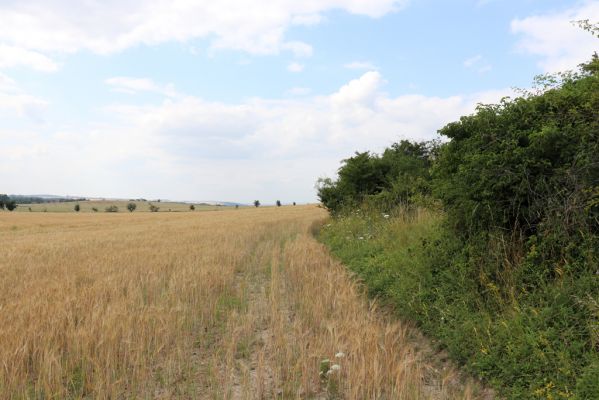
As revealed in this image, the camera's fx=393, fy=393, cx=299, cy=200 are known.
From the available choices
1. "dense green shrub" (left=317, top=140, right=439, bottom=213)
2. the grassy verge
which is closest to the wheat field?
the grassy verge

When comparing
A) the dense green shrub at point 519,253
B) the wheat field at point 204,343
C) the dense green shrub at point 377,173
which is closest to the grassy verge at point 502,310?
the dense green shrub at point 519,253

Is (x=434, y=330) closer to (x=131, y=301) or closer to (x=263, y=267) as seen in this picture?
(x=131, y=301)

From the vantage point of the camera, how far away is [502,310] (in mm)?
4828

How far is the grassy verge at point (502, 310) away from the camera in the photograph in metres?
3.60

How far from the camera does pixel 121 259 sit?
11.2 meters

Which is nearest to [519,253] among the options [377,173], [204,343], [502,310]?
[502,310]

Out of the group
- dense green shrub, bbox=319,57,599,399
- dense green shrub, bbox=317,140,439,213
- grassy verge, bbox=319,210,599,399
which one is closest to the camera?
grassy verge, bbox=319,210,599,399

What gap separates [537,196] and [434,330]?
7.67 feet

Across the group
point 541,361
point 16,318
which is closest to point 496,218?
point 541,361

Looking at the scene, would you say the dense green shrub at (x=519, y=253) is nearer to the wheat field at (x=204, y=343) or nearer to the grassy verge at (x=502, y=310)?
the grassy verge at (x=502, y=310)

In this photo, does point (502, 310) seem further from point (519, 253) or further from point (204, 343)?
point (204, 343)

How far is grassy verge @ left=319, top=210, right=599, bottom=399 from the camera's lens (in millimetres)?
3602

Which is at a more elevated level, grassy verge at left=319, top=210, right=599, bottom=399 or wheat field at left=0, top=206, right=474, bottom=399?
grassy verge at left=319, top=210, right=599, bottom=399

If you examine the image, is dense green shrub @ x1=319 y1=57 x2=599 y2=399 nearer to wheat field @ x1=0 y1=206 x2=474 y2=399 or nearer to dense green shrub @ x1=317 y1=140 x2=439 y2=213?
wheat field @ x1=0 y1=206 x2=474 y2=399
